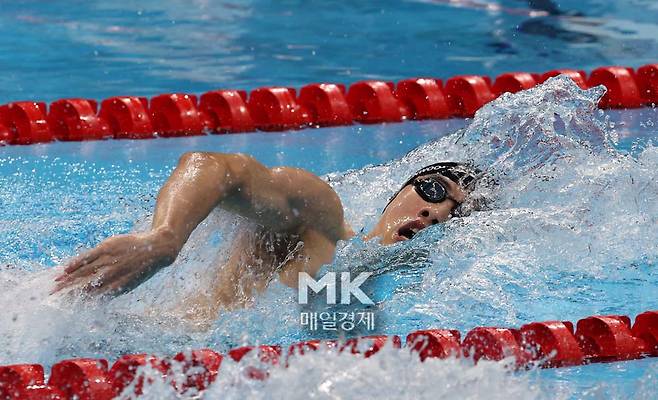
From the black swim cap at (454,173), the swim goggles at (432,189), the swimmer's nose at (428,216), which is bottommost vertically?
the swimmer's nose at (428,216)

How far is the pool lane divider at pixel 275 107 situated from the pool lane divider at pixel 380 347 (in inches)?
115

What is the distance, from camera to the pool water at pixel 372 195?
2.61 m

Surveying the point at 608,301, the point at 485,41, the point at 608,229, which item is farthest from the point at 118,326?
the point at 485,41

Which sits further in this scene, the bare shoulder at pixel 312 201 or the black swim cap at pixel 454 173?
the black swim cap at pixel 454 173

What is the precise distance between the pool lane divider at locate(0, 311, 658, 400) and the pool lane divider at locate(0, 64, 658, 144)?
9.58 feet

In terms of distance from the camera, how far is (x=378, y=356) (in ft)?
7.06

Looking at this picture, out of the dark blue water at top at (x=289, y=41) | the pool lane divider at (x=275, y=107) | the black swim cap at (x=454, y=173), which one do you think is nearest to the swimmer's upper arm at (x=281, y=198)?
the black swim cap at (x=454, y=173)

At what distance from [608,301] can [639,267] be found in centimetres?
32

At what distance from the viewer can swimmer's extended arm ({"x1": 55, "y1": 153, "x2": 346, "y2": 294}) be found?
2.06m

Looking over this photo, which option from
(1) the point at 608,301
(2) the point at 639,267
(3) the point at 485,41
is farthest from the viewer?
(3) the point at 485,41

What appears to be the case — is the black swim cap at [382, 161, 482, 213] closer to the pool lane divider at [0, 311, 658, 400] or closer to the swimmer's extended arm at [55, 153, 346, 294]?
the swimmer's extended arm at [55, 153, 346, 294]

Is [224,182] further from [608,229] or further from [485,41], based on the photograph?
[485,41]

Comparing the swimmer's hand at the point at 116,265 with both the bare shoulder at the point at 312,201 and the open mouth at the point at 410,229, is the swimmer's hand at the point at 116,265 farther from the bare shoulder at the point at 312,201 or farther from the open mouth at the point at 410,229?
the open mouth at the point at 410,229

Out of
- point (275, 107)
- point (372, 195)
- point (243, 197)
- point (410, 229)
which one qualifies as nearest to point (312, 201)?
point (243, 197)
